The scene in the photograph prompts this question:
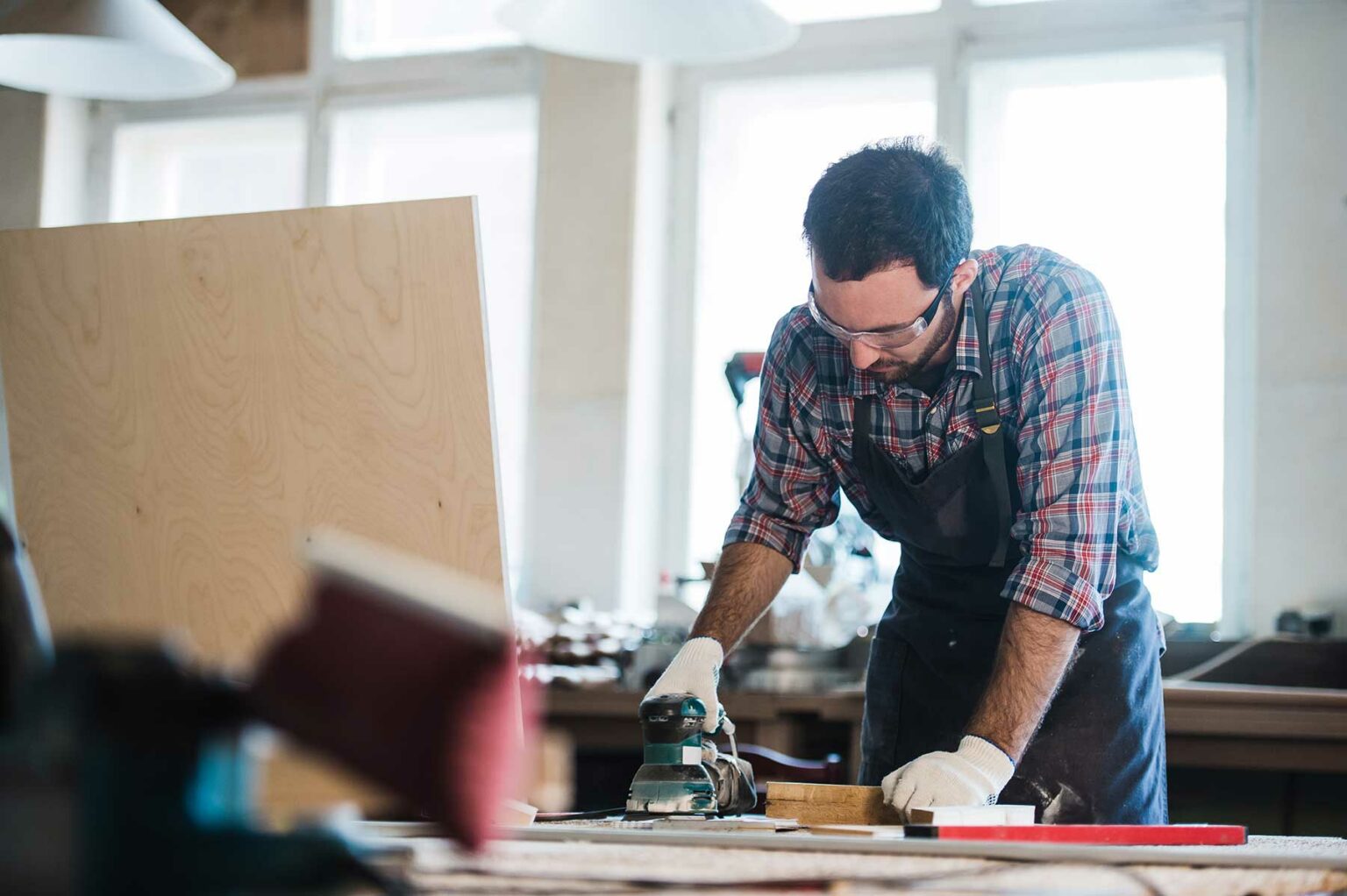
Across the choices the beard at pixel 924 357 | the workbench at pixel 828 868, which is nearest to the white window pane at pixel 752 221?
the beard at pixel 924 357

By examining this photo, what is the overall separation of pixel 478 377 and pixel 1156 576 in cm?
316

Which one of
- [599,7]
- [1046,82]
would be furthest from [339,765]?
[1046,82]

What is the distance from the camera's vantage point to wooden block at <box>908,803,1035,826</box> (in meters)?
1.47

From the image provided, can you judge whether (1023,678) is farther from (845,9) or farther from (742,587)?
(845,9)

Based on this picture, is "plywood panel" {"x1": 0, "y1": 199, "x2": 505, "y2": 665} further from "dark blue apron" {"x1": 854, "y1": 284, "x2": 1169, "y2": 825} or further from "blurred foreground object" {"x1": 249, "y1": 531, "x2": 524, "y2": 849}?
"blurred foreground object" {"x1": 249, "y1": 531, "x2": 524, "y2": 849}

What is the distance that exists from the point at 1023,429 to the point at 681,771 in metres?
0.77

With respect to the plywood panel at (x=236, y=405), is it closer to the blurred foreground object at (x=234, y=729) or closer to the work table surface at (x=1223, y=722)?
the blurred foreground object at (x=234, y=729)

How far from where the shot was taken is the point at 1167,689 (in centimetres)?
319

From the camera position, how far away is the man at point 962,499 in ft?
6.55

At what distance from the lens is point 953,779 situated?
1.78 metres

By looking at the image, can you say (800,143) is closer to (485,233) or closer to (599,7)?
(485,233)

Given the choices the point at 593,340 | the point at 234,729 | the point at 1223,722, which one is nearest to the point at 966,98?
the point at 593,340

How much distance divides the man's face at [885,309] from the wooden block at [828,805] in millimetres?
701

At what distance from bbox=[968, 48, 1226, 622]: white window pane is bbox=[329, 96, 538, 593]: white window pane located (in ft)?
5.53
